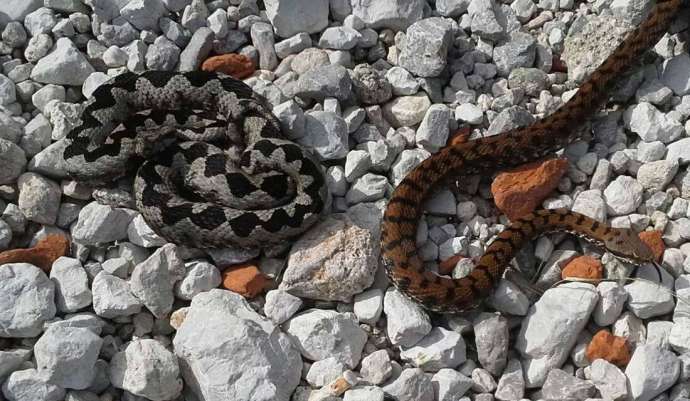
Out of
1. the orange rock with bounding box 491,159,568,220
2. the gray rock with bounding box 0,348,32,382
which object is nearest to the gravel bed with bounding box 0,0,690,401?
the gray rock with bounding box 0,348,32,382

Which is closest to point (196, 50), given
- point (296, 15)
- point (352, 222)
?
point (296, 15)

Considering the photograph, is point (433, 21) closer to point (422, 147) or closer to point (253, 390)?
point (422, 147)

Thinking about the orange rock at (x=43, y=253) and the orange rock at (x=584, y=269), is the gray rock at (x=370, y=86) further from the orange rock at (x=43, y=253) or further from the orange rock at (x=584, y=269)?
the orange rock at (x=43, y=253)

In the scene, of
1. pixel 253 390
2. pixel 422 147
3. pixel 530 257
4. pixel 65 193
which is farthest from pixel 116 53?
pixel 530 257

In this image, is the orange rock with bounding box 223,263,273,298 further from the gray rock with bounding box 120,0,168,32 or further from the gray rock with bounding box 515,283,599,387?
the gray rock with bounding box 120,0,168,32

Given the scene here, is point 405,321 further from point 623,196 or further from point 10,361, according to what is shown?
point 10,361

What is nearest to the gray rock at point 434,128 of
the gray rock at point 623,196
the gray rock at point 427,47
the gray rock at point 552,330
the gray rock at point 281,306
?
the gray rock at point 427,47

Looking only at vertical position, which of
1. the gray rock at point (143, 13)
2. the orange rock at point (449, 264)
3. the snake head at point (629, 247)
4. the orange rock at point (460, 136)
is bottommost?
the orange rock at point (449, 264)
